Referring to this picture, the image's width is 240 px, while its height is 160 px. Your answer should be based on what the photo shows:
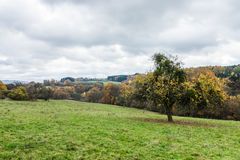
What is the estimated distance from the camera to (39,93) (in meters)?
76.8

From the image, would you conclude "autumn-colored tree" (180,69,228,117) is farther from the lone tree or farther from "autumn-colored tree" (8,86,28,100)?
"autumn-colored tree" (8,86,28,100)

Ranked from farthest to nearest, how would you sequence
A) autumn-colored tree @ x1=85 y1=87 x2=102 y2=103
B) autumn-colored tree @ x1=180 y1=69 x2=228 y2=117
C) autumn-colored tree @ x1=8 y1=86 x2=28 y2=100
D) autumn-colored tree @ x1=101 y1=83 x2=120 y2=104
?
autumn-colored tree @ x1=85 y1=87 x2=102 y2=103, autumn-colored tree @ x1=101 y1=83 x2=120 y2=104, autumn-colored tree @ x1=8 y1=86 x2=28 y2=100, autumn-colored tree @ x1=180 y1=69 x2=228 y2=117

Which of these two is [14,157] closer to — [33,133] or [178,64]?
[33,133]

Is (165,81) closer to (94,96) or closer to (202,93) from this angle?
(202,93)

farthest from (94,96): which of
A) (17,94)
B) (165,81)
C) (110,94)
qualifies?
(165,81)

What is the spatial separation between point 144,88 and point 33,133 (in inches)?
694

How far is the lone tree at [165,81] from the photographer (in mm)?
31703

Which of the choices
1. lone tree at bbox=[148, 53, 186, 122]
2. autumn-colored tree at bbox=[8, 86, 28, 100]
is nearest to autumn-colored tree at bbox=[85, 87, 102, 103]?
autumn-colored tree at bbox=[8, 86, 28, 100]

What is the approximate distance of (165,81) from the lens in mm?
32469

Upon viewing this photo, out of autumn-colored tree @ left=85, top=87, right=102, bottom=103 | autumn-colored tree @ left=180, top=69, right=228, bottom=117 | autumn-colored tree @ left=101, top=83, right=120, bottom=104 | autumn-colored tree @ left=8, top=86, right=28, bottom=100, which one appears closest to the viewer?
autumn-colored tree @ left=180, top=69, right=228, bottom=117

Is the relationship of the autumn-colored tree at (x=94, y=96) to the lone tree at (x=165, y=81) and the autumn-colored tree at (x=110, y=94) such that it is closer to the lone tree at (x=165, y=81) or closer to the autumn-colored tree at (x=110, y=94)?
the autumn-colored tree at (x=110, y=94)

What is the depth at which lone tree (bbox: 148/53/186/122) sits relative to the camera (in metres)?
31.7

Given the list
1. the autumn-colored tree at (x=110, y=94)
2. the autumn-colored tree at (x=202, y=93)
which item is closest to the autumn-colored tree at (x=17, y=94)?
the autumn-colored tree at (x=110, y=94)

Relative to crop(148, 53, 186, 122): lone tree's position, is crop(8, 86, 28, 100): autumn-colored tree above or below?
below
